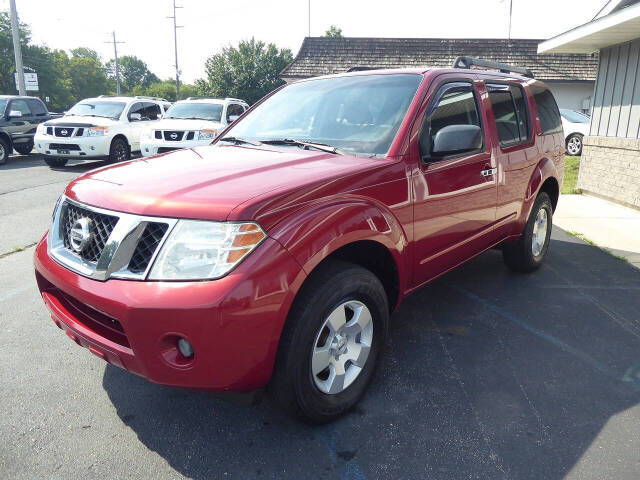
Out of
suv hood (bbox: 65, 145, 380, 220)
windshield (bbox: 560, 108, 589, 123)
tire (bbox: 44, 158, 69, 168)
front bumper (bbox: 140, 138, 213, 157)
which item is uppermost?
suv hood (bbox: 65, 145, 380, 220)

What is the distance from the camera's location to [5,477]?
2135 mm

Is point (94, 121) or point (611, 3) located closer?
point (611, 3)

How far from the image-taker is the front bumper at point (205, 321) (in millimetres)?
1915

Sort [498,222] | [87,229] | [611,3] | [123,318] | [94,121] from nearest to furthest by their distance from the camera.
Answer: [123,318] < [87,229] < [498,222] < [611,3] < [94,121]

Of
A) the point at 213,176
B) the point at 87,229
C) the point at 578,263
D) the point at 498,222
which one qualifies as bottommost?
the point at 578,263

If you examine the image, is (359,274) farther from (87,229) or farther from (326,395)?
(87,229)

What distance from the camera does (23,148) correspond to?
48.4ft

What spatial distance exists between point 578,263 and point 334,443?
4.14 m

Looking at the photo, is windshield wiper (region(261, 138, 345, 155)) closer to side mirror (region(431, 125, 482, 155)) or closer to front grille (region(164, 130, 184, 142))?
side mirror (region(431, 125, 482, 155))

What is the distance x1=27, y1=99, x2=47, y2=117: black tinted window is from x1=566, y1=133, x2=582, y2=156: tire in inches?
652

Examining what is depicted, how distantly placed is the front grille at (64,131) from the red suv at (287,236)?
33.8 ft

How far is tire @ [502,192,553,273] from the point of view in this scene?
457cm

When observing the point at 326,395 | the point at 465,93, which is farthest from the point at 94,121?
the point at 326,395

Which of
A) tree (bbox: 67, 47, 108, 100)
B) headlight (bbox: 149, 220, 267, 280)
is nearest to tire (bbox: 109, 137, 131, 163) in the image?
headlight (bbox: 149, 220, 267, 280)
